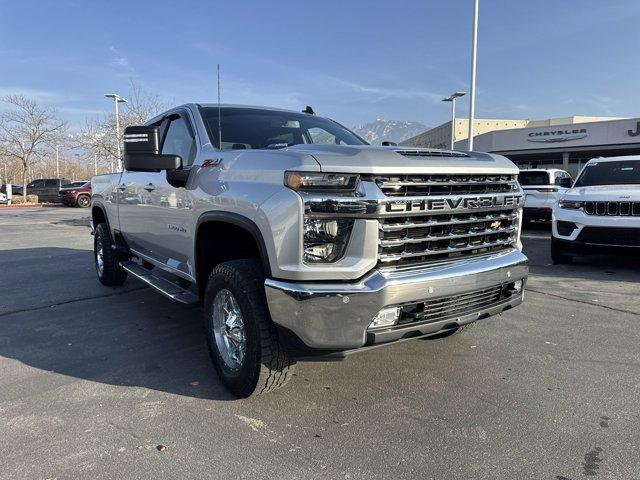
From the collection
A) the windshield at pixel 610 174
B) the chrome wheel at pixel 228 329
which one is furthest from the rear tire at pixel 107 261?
the windshield at pixel 610 174

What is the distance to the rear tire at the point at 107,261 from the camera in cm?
635

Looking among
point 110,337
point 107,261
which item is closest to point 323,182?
point 110,337

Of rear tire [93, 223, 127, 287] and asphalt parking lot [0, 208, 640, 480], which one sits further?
rear tire [93, 223, 127, 287]

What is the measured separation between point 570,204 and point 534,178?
270 inches

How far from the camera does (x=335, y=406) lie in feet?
10.4

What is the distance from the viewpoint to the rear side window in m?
13.7

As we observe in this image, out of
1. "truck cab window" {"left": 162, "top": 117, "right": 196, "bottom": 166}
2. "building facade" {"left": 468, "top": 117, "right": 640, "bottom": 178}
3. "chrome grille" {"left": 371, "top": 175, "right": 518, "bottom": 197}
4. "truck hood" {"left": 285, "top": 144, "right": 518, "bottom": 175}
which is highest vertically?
"building facade" {"left": 468, "top": 117, "right": 640, "bottom": 178}

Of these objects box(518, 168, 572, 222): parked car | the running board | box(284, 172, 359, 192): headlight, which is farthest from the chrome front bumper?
box(518, 168, 572, 222): parked car

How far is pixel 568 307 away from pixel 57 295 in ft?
19.5

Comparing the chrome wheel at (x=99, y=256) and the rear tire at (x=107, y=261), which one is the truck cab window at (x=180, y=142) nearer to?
the rear tire at (x=107, y=261)

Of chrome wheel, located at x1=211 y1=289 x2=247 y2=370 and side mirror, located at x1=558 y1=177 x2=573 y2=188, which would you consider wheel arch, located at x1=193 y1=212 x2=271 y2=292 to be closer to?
chrome wheel, located at x1=211 y1=289 x2=247 y2=370

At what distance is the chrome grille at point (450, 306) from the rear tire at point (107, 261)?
14.9ft

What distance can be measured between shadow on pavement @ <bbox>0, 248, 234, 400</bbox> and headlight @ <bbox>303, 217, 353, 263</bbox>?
1.27 meters

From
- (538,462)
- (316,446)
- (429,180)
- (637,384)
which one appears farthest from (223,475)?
(637,384)
